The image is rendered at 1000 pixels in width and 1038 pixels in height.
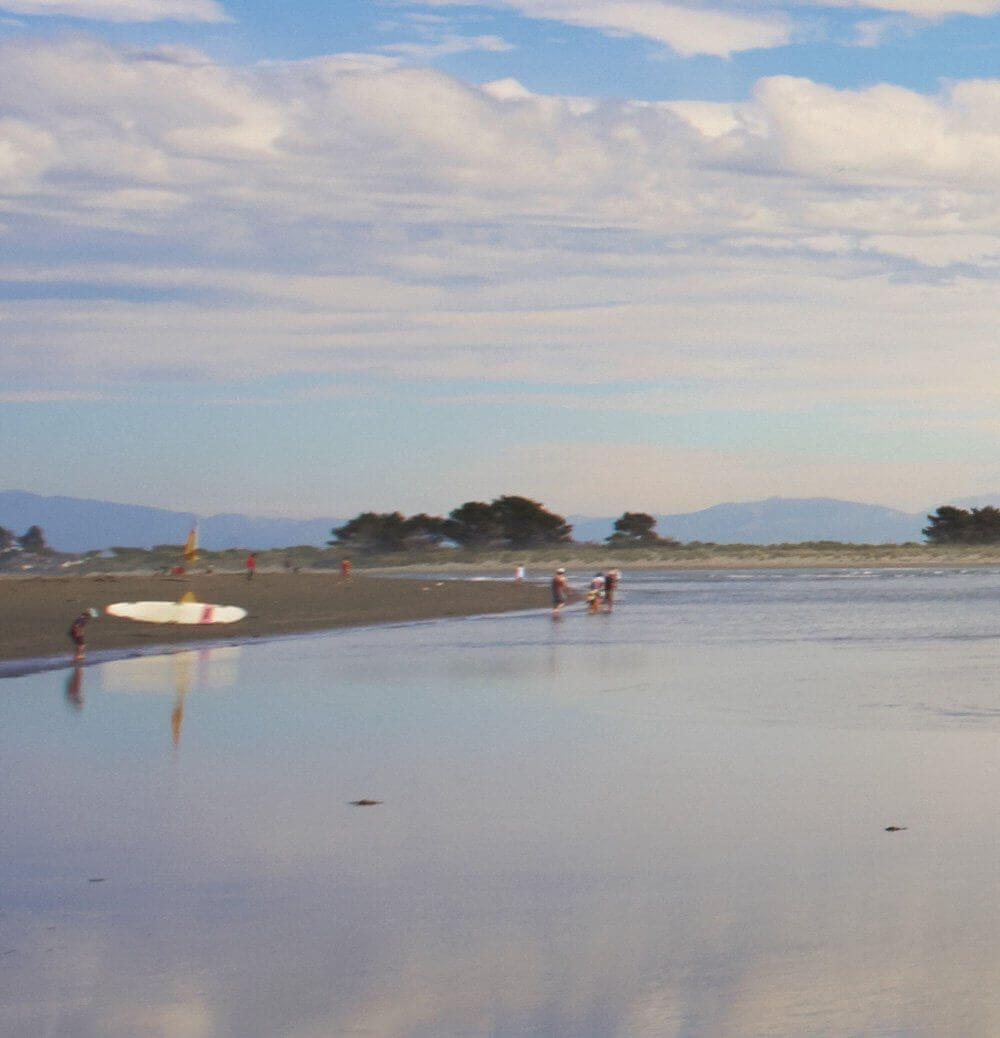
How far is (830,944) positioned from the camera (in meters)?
8.30

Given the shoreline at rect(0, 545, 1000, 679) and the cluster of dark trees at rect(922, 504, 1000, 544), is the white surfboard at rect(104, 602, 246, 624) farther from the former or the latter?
the cluster of dark trees at rect(922, 504, 1000, 544)

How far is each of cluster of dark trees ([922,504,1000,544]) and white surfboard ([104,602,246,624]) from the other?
3768 inches

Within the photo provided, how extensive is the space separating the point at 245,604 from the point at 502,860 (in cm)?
3761

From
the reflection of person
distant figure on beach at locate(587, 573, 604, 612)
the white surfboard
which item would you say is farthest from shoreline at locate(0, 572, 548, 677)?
distant figure on beach at locate(587, 573, 604, 612)

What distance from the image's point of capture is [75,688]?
75.0 ft

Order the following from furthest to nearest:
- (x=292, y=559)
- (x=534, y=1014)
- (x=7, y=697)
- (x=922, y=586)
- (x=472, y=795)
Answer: (x=292, y=559) < (x=922, y=586) < (x=7, y=697) < (x=472, y=795) < (x=534, y=1014)

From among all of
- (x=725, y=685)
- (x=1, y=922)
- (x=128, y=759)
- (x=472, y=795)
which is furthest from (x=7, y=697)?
(x=1, y=922)

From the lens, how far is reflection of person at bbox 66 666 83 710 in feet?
68.2

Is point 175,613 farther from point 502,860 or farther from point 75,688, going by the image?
point 502,860

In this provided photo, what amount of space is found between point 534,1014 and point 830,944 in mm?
1812

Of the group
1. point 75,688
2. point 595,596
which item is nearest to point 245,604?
point 595,596

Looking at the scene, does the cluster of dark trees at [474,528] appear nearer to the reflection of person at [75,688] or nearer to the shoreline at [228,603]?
the shoreline at [228,603]

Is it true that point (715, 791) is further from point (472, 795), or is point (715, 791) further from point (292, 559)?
point (292, 559)

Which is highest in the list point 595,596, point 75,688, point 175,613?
point 595,596
